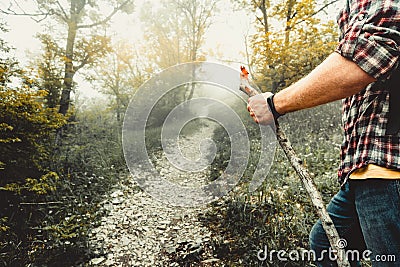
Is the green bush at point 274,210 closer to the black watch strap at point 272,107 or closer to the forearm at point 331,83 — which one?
the black watch strap at point 272,107

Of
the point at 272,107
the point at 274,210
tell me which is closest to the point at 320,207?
the point at 272,107

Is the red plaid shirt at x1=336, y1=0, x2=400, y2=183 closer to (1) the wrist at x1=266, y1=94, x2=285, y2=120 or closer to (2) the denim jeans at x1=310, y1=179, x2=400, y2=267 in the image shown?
(2) the denim jeans at x1=310, y1=179, x2=400, y2=267

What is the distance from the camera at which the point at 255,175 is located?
563cm

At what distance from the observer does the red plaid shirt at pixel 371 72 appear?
3.01ft

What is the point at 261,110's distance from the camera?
1417mm

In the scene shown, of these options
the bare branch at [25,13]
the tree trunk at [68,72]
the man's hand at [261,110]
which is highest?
the bare branch at [25,13]

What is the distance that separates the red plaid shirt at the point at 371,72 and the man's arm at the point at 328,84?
0.03 metres

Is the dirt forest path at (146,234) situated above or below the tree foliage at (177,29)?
below

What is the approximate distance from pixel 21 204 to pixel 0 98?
160cm

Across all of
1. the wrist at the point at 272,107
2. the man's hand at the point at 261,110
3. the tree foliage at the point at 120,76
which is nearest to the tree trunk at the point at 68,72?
the tree foliage at the point at 120,76

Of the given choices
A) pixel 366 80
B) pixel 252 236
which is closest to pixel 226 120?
pixel 252 236

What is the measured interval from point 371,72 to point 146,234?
3971 millimetres

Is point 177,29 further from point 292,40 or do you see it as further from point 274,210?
point 274,210

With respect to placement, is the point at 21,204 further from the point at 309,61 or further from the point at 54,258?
the point at 309,61
